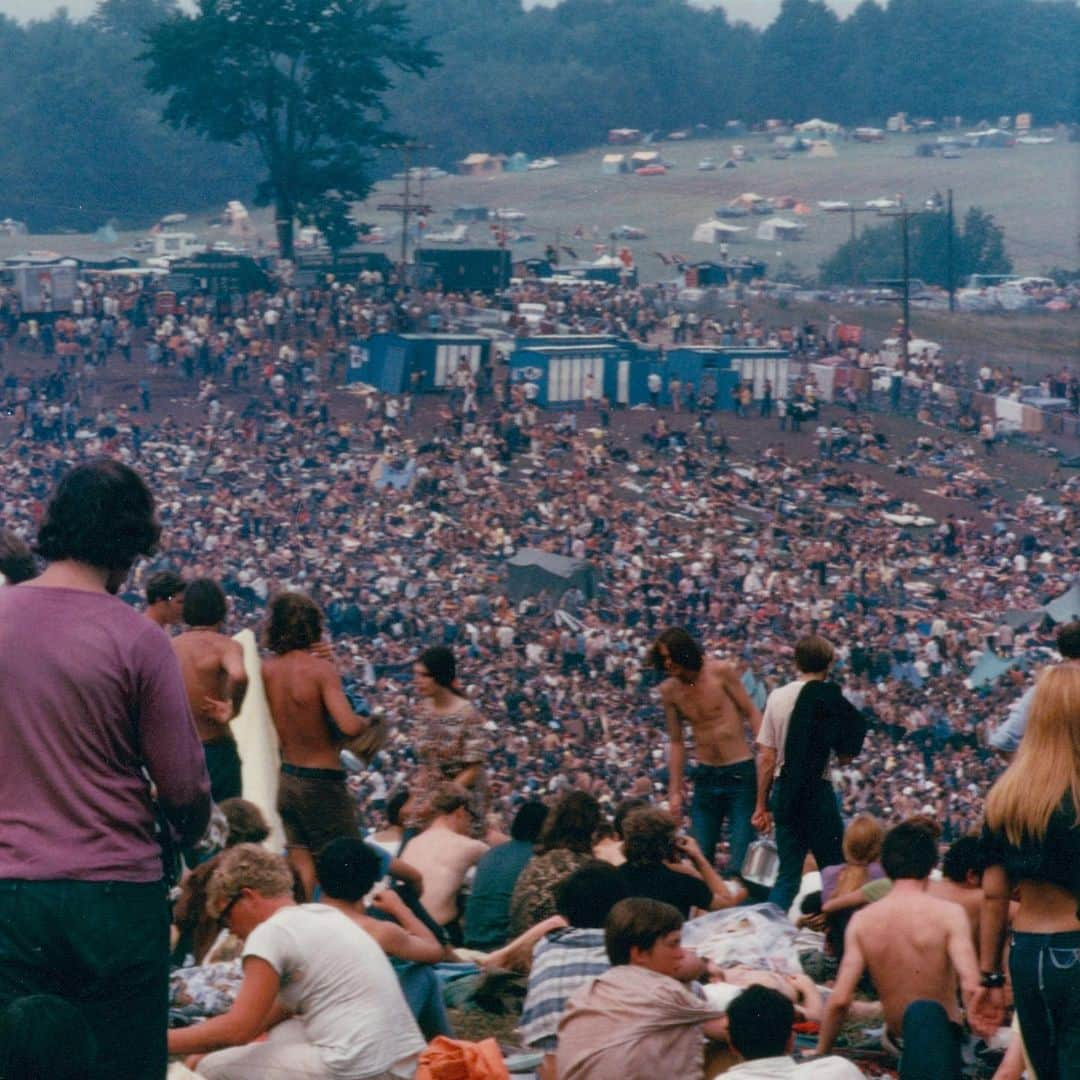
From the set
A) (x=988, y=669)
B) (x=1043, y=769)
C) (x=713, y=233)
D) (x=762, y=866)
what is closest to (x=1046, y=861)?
(x=1043, y=769)

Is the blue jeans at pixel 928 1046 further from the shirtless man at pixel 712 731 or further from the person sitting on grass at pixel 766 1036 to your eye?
the shirtless man at pixel 712 731

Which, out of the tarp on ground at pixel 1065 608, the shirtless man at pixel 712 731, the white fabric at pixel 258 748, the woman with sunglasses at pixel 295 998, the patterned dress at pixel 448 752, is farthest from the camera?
the tarp on ground at pixel 1065 608

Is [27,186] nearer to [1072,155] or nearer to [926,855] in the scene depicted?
[1072,155]

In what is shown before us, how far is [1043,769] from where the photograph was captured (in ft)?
10.8

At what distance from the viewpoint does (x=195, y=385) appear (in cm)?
4484

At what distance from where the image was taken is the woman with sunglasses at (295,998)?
151 inches

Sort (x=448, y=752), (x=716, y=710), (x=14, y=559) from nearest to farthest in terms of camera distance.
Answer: (x=14, y=559), (x=448, y=752), (x=716, y=710)

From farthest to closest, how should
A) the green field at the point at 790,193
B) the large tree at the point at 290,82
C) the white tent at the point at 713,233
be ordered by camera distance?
1. the green field at the point at 790,193
2. the white tent at the point at 713,233
3. the large tree at the point at 290,82

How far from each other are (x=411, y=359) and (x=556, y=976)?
4120 centimetres

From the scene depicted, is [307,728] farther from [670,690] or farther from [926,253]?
[926,253]

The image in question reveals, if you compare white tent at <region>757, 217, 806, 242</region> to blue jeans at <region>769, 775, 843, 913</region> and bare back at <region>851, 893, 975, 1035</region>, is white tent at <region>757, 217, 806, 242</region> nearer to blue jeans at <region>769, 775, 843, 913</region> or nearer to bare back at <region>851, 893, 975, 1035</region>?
blue jeans at <region>769, 775, 843, 913</region>

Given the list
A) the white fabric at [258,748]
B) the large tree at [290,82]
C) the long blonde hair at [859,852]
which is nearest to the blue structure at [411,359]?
→ the large tree at [290,82]

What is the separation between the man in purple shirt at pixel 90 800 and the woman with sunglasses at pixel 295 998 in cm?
116

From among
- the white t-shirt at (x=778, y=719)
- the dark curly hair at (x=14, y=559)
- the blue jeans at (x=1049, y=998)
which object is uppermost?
the dark curly hair at (x=14, y=559)
